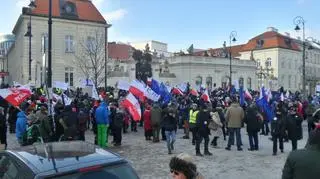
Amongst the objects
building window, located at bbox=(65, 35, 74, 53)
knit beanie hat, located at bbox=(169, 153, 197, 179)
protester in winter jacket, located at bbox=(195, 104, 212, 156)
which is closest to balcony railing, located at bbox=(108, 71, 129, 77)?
building window, located at bbox=(65, 35, 74, 53)

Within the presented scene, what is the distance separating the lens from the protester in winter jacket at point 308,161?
4926mm

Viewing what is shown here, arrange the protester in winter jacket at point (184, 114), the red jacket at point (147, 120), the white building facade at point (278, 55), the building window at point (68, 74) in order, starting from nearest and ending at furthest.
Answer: the red jacket at point (147, 120) → the protester in winter jacket at point (184, 114) → the building window at point (68, 74) → the white building facade at point (278, 55)

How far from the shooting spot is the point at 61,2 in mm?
57656

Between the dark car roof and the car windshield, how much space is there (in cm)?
8

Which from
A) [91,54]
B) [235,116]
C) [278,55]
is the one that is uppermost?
[278,55]

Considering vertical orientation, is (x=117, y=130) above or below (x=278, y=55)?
below

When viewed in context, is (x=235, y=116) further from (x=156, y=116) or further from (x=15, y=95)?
(x=15, y=95)

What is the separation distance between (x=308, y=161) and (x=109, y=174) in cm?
207

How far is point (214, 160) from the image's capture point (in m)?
14.6

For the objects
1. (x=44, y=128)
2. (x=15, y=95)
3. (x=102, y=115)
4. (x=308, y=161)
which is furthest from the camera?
(x=15, y=95)

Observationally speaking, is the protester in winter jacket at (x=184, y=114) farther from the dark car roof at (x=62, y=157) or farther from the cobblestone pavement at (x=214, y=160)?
the dark car roof at (x=62, y=157)

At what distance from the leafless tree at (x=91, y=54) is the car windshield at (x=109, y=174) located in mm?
47759

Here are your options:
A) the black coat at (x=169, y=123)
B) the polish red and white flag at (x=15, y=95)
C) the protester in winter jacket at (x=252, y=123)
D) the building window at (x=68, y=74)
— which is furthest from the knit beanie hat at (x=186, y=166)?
the building window at (x=68, y=74)

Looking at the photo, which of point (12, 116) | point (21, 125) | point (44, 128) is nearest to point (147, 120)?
point (12, 116)
